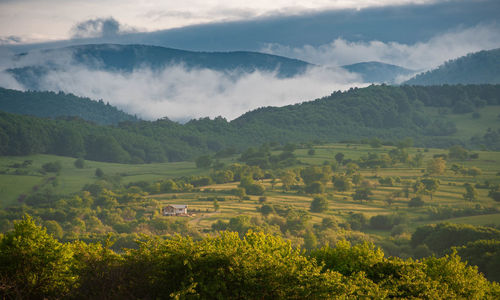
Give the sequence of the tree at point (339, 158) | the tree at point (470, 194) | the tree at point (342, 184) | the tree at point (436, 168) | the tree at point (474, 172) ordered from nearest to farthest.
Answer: the tree at point (470, 194), the tree at point (342, 184), the tree at point (474, 172), the tree at point (436, 168), the tree at point (339, 158)

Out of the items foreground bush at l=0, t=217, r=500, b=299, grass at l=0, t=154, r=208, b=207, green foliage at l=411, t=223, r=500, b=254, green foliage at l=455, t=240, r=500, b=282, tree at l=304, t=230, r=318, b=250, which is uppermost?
foreground bush at l=0, t=217, r=500, b=299

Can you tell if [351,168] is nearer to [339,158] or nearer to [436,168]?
[339,158]

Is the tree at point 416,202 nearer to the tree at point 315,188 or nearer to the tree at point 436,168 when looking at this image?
the tree at point 315,188

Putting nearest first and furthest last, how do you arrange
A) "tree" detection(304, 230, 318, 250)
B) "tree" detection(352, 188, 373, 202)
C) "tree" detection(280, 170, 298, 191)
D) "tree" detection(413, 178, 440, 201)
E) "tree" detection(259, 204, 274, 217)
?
1. "tree" detection(304, 230, 318, 250)
2. "tree" detection(259, 204, 274, 217)
3. "tree" detection(413, 178, 440, 201)
4. "tree" detection(352, 188, 373, 202)
5. "tree" detection(280, 170, 298, 191)

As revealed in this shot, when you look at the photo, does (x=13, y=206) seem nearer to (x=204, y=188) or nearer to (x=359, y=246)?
(x=204, y=188)

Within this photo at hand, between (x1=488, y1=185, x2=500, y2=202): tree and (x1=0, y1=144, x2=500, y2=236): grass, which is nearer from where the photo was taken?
(x1=0, y1=144, x2=500, y2=236): grass

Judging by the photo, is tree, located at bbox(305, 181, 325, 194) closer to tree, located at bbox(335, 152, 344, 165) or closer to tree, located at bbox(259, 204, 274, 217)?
tree, located at bbox(259, 204, 274, 217)

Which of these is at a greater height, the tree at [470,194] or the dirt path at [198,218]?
the tree at [470,194]

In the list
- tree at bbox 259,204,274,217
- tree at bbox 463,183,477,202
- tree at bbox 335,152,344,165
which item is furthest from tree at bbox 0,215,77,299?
tree at bbox 335,152,344,165

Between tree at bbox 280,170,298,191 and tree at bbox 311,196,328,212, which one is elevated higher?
tree at bbox 280,170,298,191

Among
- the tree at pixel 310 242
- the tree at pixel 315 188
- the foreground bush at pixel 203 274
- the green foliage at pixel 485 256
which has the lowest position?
the tree at pixel 310 242

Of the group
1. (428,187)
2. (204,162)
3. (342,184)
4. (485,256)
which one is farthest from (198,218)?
(204,162)

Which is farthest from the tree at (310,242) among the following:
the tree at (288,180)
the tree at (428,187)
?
the tree at (288,180)

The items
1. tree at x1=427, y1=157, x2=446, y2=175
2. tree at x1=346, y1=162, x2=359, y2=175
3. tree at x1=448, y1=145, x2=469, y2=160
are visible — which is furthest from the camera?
tree at x1=448, y1=145, x2=469, y2=160
